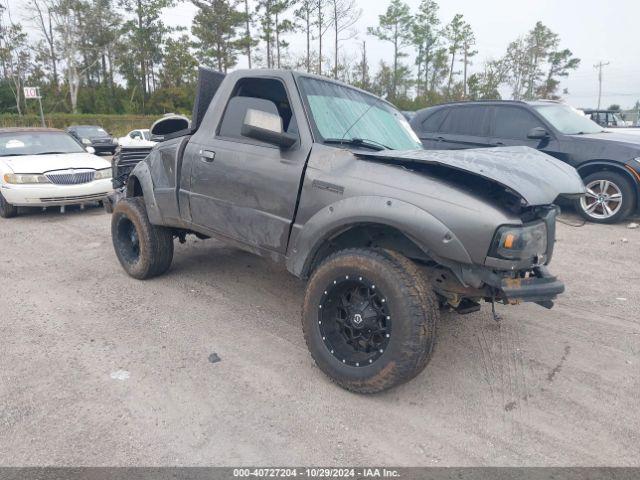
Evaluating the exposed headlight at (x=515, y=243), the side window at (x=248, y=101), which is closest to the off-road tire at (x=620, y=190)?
the exposed headlight at (x=515, y=243)

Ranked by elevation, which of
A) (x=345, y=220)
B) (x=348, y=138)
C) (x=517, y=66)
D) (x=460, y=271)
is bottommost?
(x=460, y=271)

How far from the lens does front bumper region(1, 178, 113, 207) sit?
7379mm

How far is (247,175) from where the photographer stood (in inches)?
135

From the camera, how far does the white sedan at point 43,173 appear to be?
24.3 feet

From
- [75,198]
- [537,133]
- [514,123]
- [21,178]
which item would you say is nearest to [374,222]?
[537,133]

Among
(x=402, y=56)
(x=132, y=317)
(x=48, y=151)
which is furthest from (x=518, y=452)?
(x=402, y=56)

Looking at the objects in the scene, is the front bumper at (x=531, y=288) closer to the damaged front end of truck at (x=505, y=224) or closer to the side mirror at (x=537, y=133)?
the damaged front end of truck at (x=505, y=224)

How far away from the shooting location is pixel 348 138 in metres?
3.30

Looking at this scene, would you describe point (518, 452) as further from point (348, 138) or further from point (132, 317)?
point (132, 317)

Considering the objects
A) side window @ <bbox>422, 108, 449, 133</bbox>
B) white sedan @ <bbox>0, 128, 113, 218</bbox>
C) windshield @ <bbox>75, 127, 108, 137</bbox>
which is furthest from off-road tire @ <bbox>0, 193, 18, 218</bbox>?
windshield @ <bbox>75, 127, 108, 137</bbox>

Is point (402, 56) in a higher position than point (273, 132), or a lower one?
higher

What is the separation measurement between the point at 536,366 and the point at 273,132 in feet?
8.02

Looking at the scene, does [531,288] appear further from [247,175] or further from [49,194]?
[49,194]

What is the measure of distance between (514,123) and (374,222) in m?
6.33
